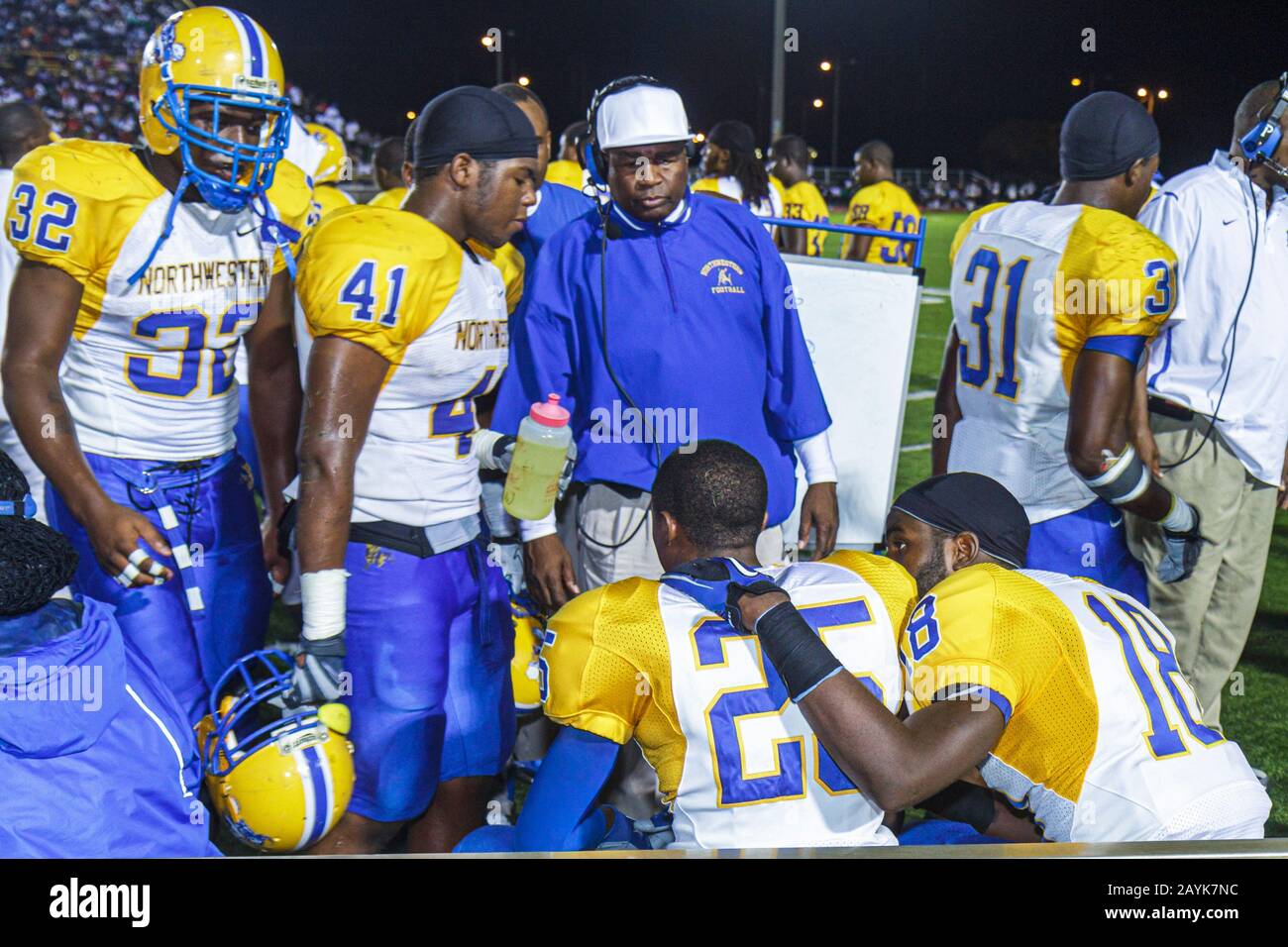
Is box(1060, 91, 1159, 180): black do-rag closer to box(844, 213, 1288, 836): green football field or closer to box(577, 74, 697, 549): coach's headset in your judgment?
box(577, 74, 697, 549): coach's headset

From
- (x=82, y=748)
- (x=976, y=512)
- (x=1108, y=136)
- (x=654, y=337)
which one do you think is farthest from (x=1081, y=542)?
(x=82, y=748)

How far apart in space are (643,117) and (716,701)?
5.75 ft

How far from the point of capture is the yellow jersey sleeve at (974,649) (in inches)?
92.7

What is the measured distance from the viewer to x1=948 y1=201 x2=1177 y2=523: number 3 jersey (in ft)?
10.9

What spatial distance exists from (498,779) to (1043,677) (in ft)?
5.66

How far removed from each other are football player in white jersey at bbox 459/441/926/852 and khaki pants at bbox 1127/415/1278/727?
1.91 meters

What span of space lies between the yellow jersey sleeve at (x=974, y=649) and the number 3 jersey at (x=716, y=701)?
0.26 feet

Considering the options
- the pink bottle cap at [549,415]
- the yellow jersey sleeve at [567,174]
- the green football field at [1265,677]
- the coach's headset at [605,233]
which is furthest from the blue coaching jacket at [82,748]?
the yellow jersey sleeve at [567,174]

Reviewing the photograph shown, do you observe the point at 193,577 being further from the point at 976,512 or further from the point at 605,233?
the point at 976,512

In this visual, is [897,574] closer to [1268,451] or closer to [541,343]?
[541,343]

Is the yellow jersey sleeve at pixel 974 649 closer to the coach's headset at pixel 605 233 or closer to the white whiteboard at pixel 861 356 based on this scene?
the coach's headset at pixel 605 233

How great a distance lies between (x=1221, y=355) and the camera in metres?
3.96

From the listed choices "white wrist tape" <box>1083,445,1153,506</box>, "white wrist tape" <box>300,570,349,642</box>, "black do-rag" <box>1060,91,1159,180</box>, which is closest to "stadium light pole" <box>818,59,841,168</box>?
"black do-rag" <box>1060,91,1159,180</box>
